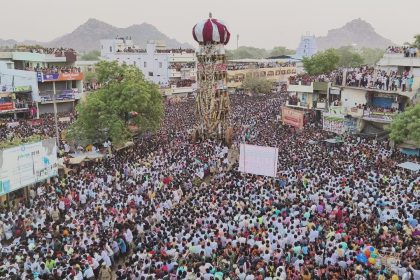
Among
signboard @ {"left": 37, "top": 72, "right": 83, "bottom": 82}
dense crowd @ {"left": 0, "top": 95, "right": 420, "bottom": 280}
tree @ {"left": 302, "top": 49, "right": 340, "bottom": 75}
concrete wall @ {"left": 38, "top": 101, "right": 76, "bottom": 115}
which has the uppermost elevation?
tree @ {"left": 302, "top": 49, "right": 340, "bottom": 75}

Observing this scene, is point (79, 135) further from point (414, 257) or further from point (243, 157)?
point (414, 257)

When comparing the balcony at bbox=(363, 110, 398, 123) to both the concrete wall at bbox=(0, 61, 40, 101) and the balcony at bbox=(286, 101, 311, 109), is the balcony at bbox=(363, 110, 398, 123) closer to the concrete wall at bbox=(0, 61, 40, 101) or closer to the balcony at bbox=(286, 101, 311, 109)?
the balcony at bbox=(286, 101, 311, 109)

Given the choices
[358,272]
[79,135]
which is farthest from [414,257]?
[79,135]

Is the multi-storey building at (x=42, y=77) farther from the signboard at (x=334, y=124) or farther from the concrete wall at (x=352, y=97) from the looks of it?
the concrete wall at (x=352, y=97)

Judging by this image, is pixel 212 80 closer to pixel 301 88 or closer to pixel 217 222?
pixel 301 88

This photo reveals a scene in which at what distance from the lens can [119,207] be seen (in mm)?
14617

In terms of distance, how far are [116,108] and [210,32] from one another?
7.33m

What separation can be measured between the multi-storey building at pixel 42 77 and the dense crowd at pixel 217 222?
61.1 feet

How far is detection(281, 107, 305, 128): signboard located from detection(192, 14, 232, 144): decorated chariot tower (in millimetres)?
4493

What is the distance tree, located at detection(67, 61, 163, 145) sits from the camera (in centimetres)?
2397

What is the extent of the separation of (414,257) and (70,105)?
3539 cm

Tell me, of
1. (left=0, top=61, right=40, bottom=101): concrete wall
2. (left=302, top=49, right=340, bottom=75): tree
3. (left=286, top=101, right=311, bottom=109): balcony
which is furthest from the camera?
(left=302, top=49, right=340, bottom=75): tree

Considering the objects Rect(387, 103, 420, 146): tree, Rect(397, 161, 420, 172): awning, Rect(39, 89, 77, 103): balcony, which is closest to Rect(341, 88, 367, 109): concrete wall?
Rect(387, 103, 420, 146): tree

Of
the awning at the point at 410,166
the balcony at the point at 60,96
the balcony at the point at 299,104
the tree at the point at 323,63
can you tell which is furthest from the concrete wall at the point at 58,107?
the awning at the point at 410,166
